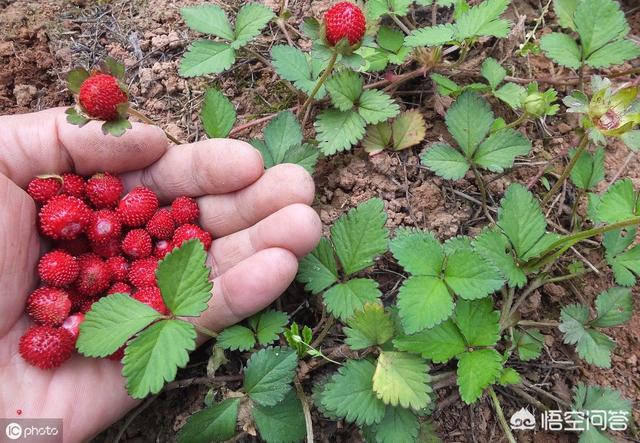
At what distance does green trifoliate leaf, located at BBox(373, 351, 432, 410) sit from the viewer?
164cm

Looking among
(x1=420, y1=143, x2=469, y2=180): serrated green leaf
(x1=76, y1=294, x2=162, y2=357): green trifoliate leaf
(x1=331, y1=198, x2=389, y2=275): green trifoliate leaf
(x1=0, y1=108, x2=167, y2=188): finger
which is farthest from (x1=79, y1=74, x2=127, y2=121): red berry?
(x1=420, y1=143, x2=469, y2=180): serrated green leaf

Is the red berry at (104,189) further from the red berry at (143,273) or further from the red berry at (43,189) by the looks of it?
the red berry at (143,273)

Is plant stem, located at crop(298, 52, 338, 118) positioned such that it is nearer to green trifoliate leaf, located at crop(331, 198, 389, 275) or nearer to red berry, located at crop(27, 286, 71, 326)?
green trifoliate leaf, located at crop(331, 198, 389, 275)

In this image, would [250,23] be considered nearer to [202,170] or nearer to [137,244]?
[202,170]

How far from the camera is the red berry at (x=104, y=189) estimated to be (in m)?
2.06

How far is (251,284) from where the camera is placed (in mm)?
1774

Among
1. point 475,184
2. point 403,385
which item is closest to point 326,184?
point 475,184

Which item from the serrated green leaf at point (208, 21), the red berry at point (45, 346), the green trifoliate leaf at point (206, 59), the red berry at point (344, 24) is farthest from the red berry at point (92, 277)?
the red berry at point (344, 24)

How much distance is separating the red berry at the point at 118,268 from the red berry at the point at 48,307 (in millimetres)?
199

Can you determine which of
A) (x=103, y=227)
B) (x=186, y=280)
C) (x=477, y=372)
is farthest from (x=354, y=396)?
(x=103, y=227)

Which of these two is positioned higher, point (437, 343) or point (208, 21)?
point (208, 21)

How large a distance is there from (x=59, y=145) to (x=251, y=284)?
941mm

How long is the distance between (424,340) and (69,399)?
119cm

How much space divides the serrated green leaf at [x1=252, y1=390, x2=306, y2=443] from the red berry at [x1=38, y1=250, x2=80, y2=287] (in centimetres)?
82
